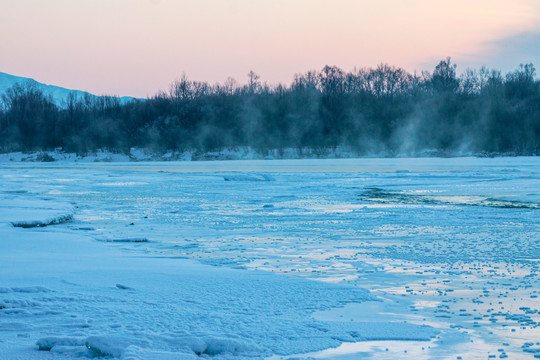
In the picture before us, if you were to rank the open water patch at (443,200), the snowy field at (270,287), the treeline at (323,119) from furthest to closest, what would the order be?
the treeline at (323,119) → the open water patch at (443,200) → the snowy field at (270,287)

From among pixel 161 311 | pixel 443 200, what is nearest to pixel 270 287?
pixel 161 311

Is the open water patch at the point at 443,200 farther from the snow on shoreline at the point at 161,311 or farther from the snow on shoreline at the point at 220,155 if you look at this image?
the snow on shoreline at the point at 220,155

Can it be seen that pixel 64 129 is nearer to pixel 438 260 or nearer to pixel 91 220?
pixel 91 220

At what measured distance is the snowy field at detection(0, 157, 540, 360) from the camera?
3518 millimetres

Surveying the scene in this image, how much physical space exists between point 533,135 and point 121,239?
56093mm

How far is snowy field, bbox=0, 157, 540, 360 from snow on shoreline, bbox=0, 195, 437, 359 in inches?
0.5

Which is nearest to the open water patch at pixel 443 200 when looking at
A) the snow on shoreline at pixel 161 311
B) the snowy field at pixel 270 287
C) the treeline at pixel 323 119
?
the snowy field at pixel 270 287

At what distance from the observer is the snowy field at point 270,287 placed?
3.52 metres

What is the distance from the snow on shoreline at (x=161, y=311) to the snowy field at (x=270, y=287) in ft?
0.04

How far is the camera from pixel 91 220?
10.8 meters

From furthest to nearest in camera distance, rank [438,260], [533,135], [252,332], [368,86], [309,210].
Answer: [368,86] < [533,135] < [309,210] < [438,260] < [252,332]

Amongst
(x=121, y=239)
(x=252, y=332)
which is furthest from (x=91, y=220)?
Result: (x=252, y=332)

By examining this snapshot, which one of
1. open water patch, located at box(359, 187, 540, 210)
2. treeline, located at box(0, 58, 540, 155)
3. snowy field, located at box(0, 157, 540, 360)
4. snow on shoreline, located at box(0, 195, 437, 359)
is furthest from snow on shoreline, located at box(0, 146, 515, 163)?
snow on shoreline, located at box(0, 195, 437, 359)

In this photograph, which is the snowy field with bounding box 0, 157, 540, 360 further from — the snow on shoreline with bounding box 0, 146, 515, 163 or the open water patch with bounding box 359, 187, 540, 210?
the snow on shoreline with bounding box 0, 146, 515, 163
